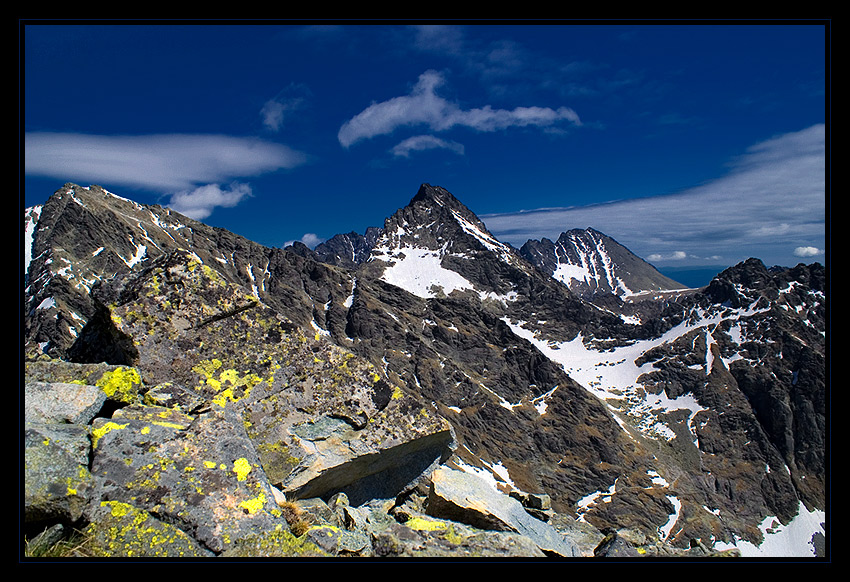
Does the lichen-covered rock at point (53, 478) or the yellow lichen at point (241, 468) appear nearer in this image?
the lichen-covered rock at point (53, 478)

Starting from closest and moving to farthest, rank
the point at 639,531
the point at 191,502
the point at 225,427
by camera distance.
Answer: the point at 191,502 → the point at 225,427 → the point at 639,531

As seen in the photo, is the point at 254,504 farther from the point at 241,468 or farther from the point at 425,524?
the point at 425,524

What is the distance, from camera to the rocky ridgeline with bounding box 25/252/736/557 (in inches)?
241

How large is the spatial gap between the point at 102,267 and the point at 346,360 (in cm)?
18246

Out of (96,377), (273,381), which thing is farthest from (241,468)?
(273,381)

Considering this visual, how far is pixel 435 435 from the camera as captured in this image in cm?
1097

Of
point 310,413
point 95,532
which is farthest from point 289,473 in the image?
point 95,532

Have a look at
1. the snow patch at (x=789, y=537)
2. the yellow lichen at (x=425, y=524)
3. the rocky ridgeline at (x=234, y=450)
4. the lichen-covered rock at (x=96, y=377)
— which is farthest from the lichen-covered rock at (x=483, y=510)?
the snow patch at (x=789, y=537)

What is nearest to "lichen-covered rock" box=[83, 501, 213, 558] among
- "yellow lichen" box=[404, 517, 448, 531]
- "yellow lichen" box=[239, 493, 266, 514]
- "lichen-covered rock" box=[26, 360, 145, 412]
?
"yellow lichen" box=[239, 493, 266, 514]

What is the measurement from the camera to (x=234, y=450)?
730 centimetres

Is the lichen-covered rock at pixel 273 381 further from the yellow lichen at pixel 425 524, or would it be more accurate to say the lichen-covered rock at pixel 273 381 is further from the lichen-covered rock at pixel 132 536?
the lichen-covered rock at pixel 132 536

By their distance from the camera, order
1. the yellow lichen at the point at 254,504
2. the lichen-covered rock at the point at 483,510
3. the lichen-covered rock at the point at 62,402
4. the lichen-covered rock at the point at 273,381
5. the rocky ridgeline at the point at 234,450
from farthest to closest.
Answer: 1. the lichen-covered rock at the point at 273,381
2. the lichen-covered rock at the point at 483,510
3. the lichen-covered rock at the point at 62,402
4. the yellow lichen at the point at 254,504
5. the rocky ridgeline at the point at 234,450

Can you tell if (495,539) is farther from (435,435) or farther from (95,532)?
(95,532)

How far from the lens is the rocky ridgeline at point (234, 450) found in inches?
241
